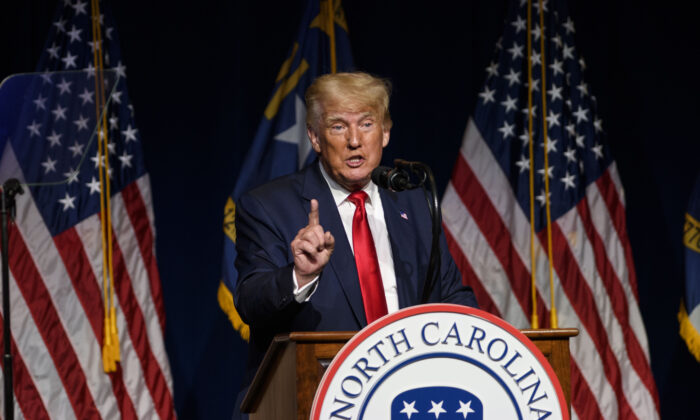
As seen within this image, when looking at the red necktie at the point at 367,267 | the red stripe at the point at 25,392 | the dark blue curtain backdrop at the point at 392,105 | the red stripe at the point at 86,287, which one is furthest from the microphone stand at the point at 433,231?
the dark blue curtain backdrop at the point at 392,105

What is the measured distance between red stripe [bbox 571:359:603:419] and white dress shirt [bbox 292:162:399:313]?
215 centimetres

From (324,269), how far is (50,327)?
2211mm

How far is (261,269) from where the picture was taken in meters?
2.05

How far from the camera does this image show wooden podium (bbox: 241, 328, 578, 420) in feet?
5.16

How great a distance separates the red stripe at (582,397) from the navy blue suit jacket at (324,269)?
6.65 ft

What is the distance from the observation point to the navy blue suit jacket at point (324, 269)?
1.94m

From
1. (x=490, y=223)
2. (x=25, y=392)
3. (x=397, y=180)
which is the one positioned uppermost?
(x=397, y=180)

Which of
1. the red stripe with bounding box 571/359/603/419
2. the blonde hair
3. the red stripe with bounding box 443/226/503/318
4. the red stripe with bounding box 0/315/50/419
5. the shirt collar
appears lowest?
the red stripe with bounding box 571/359/603/419

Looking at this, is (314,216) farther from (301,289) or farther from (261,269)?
(261,269)

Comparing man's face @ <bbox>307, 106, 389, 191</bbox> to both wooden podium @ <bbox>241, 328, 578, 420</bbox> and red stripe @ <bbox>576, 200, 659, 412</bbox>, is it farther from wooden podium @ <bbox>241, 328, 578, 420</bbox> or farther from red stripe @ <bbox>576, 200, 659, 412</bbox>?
red stripe @ <bbox>576, 200, 659, 412</bbox>

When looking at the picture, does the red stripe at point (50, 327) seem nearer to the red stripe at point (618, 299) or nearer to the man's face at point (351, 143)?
the man's face at point (351, 143)

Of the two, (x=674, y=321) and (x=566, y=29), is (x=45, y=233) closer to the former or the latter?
(x=566, y=29)

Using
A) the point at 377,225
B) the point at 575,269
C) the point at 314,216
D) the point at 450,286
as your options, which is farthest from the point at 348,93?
the point at 575,269

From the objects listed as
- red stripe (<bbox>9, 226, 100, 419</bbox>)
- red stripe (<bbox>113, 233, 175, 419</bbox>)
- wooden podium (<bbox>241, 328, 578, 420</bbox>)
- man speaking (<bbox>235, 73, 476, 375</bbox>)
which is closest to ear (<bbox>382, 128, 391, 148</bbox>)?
man speaking (<bbox>235, 73, 476, 375</bbox>)
